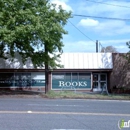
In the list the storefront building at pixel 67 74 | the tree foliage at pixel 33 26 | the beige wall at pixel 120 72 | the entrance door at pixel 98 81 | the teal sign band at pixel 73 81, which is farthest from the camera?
the entrance door at pixel 98 81

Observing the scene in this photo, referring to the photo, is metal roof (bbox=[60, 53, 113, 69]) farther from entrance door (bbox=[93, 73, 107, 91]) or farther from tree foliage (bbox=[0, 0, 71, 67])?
tree foliage (bbox=[0, 0, 71, 67])

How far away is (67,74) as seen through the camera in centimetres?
3534

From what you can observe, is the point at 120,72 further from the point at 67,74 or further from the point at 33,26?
the point at 33,26

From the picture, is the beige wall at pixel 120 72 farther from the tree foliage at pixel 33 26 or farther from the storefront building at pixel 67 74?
the tree foliage at pixel 33 26

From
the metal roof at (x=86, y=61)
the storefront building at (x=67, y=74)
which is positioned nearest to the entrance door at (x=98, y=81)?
the storefront building at (x=67, y=74)

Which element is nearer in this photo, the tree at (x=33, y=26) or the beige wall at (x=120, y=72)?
the tree at (x=33, y=26)

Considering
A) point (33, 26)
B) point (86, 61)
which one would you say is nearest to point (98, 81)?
point (86, 61)

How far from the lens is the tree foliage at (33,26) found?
22484 millimetres

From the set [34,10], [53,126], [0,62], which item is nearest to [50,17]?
[34,10]

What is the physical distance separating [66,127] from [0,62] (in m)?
26.3

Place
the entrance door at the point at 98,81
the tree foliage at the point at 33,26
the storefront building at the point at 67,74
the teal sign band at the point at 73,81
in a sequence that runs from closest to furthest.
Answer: the tree foliage at the point at 33,26, the storefront building at the point at 67,74, the teal sign band at the point at 73,81, the entrance door at the point at 98,81

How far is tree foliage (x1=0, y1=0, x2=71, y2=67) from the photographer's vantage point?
22.5 m

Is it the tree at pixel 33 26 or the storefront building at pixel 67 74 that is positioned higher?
the tree at pixel 33 26

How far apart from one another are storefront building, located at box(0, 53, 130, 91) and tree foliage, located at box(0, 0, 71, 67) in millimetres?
7629
